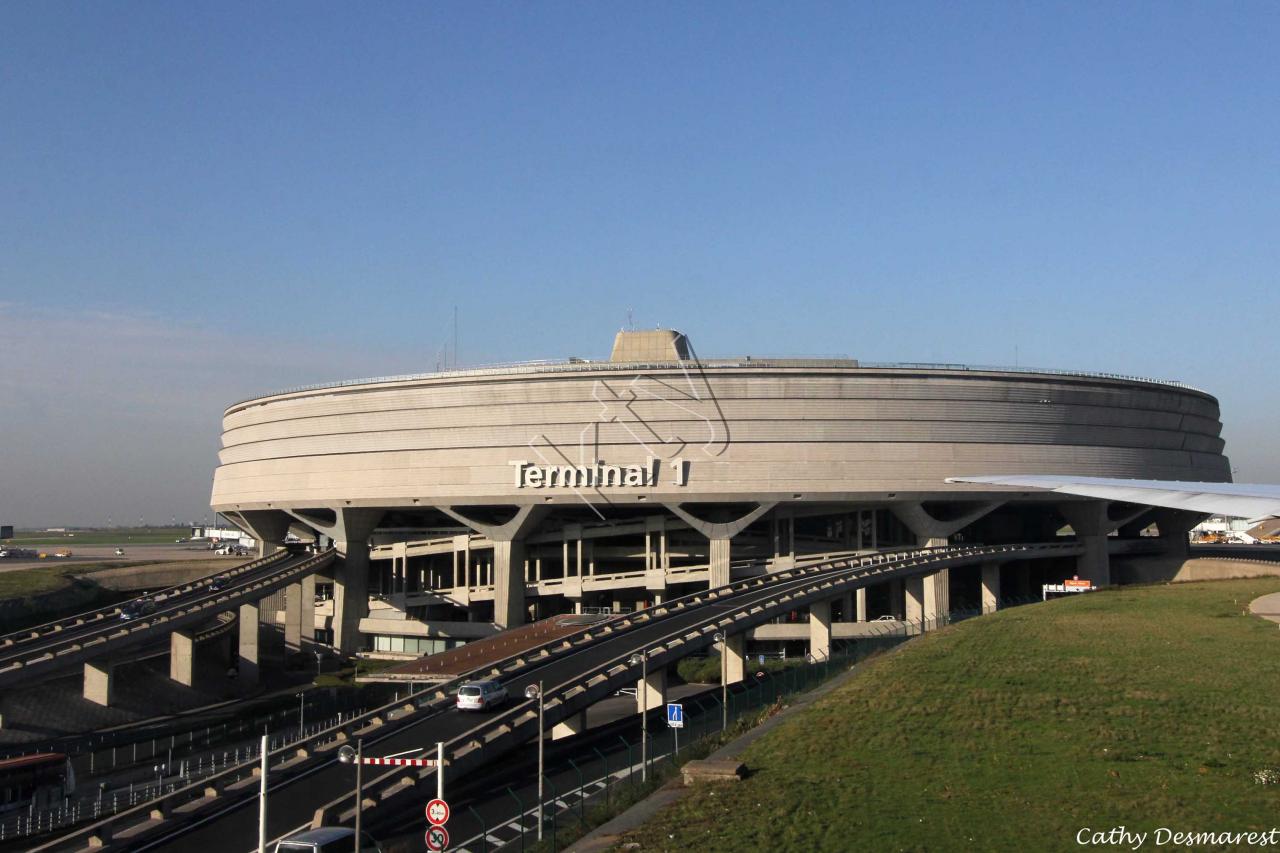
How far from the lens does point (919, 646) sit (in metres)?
58.5

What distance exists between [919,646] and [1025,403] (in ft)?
135

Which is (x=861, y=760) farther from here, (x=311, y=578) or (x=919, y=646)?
(x=311, y=578)

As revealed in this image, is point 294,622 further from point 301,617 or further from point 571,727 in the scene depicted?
point 571,727

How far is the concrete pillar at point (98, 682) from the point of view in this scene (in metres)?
71.3

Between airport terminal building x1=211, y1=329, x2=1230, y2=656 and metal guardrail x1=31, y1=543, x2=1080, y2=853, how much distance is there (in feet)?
22.4

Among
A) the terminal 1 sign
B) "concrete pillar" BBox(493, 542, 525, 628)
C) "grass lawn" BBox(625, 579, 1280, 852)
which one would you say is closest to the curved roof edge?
"grass lawn" BBox(625, 579, 1280, 852)

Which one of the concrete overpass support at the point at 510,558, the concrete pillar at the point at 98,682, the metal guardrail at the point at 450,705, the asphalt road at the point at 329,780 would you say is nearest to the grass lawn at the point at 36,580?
the concrete pillar at the point at 98,682

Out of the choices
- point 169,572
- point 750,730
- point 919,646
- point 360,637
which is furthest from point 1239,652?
point 169,572

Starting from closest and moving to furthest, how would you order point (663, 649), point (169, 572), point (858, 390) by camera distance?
point (663, 649) → point (858, 390) → point (169, 572)

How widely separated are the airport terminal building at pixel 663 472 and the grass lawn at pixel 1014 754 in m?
35.2

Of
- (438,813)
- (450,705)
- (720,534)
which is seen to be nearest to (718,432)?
(720,534)

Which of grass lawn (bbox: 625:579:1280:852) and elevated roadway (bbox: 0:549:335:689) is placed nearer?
grass lawn (bbox: 625:579:1280:852)

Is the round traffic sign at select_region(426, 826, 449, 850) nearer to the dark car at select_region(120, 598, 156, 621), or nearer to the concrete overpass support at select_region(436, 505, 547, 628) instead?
the dark car at select_region(120, 598, 156, 621)

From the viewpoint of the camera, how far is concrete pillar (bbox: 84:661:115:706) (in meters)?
71.3
